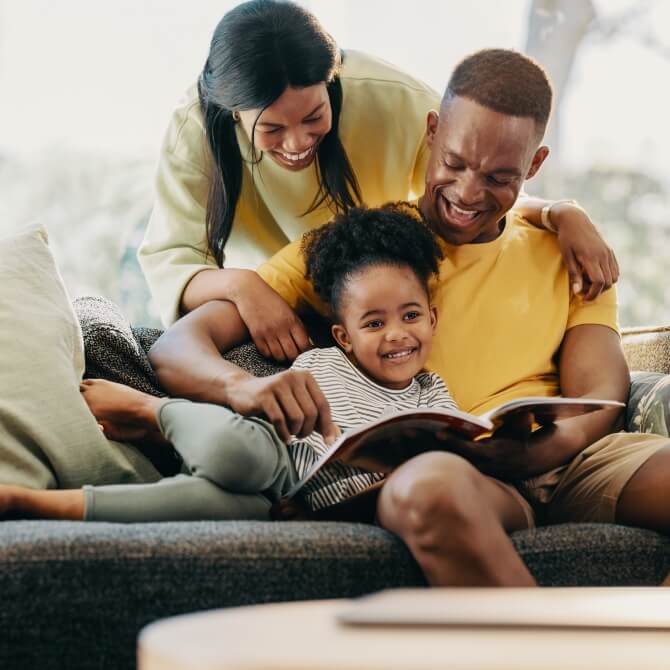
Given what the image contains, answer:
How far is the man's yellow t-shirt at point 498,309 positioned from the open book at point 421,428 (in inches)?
16.5

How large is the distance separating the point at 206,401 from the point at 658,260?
2898mm

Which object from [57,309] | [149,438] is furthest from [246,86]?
[149,438]

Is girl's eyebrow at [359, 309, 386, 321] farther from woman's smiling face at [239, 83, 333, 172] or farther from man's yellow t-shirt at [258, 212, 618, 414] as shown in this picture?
woman's smiling face at [239, 83, 333, 172]

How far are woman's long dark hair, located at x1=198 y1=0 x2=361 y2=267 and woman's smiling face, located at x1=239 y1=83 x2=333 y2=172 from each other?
0.02 metres

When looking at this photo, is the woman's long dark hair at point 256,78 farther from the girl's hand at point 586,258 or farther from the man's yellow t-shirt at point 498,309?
→ the girl's hand at point 586,258

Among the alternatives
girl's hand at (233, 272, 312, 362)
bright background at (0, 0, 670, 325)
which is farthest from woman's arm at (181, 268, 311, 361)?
bright background at (0, 0, 670, 325)

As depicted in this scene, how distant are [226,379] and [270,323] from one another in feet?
0.73

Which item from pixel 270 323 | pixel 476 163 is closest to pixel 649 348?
pixel 476 163

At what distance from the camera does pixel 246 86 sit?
5.70 ft

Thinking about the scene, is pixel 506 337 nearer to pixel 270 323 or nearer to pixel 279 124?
pixel 270 323

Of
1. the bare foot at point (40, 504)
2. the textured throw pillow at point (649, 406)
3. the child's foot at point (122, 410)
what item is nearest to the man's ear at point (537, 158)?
the textured throw pillow at point (649, 406)

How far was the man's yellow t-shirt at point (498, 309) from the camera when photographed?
172 cm

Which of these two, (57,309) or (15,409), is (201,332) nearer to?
(57,309)

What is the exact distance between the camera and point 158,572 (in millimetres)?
1042
